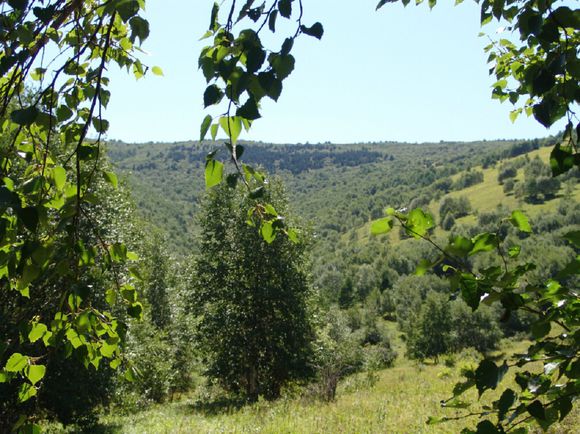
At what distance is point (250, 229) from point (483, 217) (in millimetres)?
118642

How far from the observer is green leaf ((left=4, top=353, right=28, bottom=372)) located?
1629 millimetres

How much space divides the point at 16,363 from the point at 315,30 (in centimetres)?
157

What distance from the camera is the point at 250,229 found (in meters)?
19.4

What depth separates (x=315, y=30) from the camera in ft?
4.12

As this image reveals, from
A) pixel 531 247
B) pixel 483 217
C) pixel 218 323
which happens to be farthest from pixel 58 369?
pixel 483 217

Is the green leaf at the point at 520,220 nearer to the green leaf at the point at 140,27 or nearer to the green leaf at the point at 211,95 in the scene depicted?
the green leaf at the point at 211,95

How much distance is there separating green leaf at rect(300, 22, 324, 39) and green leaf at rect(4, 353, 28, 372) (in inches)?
59.0

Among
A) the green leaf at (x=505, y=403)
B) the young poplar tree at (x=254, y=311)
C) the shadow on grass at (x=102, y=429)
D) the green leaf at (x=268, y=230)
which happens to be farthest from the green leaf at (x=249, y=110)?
the young poplar tree at (x=254, y=311)

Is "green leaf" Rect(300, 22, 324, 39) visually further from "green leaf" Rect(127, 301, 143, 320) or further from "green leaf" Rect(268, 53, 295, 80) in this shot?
"green leaf" Rect(127, 301, 143, 320)

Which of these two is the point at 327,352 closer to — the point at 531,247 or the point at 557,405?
the point at 557,405

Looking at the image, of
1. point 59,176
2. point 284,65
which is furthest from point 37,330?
point 284,65

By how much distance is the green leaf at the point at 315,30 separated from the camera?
1.25 meters

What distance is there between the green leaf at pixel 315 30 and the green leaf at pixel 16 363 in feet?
4.92

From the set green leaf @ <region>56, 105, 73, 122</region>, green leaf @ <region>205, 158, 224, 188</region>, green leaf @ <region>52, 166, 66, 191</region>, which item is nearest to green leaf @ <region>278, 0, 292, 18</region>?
green leaf @ <region>205, 158, 224, 188</region>
